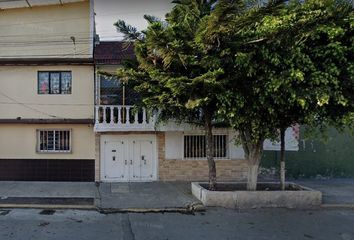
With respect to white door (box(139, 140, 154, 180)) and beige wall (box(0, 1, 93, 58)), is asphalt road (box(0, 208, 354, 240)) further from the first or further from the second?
beige wall (box(0, 1, 93, 58))

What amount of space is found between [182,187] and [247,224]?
5.39 meters

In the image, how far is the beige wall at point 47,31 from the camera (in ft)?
54.0

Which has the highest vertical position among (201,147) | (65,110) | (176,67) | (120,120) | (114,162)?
(176,67)

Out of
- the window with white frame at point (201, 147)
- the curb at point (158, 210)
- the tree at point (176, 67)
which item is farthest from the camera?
the window with white frame at point (201, 147)

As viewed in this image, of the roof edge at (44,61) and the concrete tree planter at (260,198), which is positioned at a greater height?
the roof edge at (44,61)

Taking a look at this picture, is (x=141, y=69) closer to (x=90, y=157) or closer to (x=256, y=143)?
(x=256, y=143)

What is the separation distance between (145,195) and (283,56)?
646cm

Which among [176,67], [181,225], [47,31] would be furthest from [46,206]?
[47,31]

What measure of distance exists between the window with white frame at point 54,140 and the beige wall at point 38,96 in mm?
799

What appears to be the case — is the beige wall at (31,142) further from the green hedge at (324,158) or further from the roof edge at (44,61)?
the green hedge at (324,158)

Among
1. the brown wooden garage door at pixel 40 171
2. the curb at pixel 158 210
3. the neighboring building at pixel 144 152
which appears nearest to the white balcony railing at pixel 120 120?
the neighboring building at pixel 144 152

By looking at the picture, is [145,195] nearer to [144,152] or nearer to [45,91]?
[144,152]

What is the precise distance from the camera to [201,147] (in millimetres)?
16859

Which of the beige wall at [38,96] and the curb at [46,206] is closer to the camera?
the curb at [46,206]
